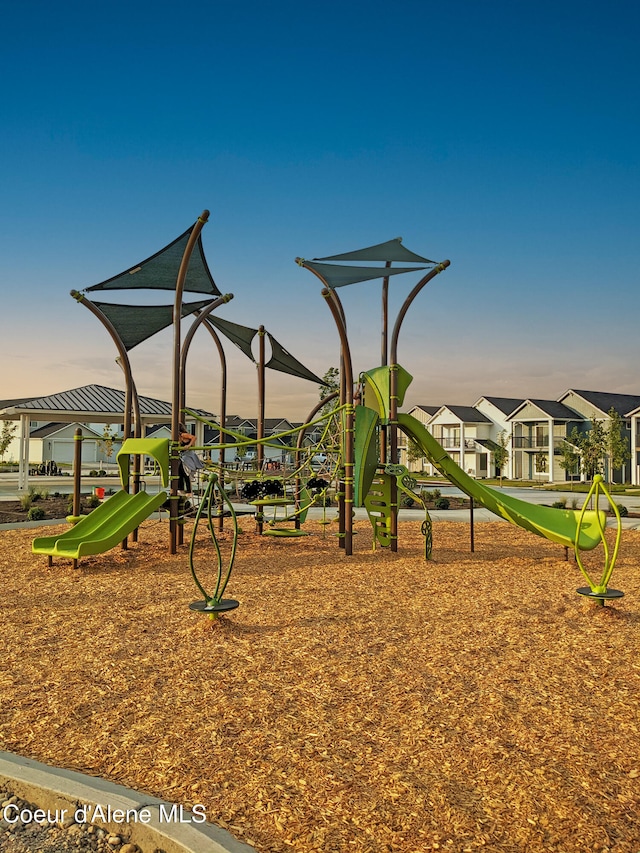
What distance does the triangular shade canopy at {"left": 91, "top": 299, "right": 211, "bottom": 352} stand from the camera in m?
11.4

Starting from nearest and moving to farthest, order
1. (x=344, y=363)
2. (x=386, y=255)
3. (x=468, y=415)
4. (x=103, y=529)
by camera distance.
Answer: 1. (x=103, y=529)
2. (x=344, y=363)
3. (x=386, y=255)
4. (x=468, y=415)

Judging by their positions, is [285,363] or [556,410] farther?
[556,410]

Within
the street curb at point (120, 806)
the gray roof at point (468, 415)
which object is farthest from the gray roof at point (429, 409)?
the street curb at point (120, 806)

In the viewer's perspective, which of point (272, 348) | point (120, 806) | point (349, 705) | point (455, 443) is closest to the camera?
point (120, 806)

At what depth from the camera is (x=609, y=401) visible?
49438 mm

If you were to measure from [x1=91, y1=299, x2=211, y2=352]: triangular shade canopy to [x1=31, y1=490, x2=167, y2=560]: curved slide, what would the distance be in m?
3.44

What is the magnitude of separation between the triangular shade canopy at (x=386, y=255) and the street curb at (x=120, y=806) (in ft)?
27.1

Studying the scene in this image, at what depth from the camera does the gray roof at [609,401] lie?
4816 centimetres

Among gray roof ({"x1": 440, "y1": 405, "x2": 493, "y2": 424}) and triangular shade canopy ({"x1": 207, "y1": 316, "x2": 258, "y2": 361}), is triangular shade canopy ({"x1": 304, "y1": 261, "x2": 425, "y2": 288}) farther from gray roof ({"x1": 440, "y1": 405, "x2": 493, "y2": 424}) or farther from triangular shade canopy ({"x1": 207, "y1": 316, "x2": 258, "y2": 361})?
gray roof ({"x1": 440, "y1": 405, "x2": 493, "y2": 424})

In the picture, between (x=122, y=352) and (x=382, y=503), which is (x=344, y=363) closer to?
(x=382, y=503)

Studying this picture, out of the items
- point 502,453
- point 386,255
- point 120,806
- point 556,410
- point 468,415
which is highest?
point 468,415

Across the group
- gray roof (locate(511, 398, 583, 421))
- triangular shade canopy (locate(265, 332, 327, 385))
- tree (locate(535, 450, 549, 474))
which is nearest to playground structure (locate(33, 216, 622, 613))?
triangular shade canopy (locate(265, 332, 327, 385))

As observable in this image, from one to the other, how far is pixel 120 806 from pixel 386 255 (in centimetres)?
898

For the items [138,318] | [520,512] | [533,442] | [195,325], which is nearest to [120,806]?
[520,512]
